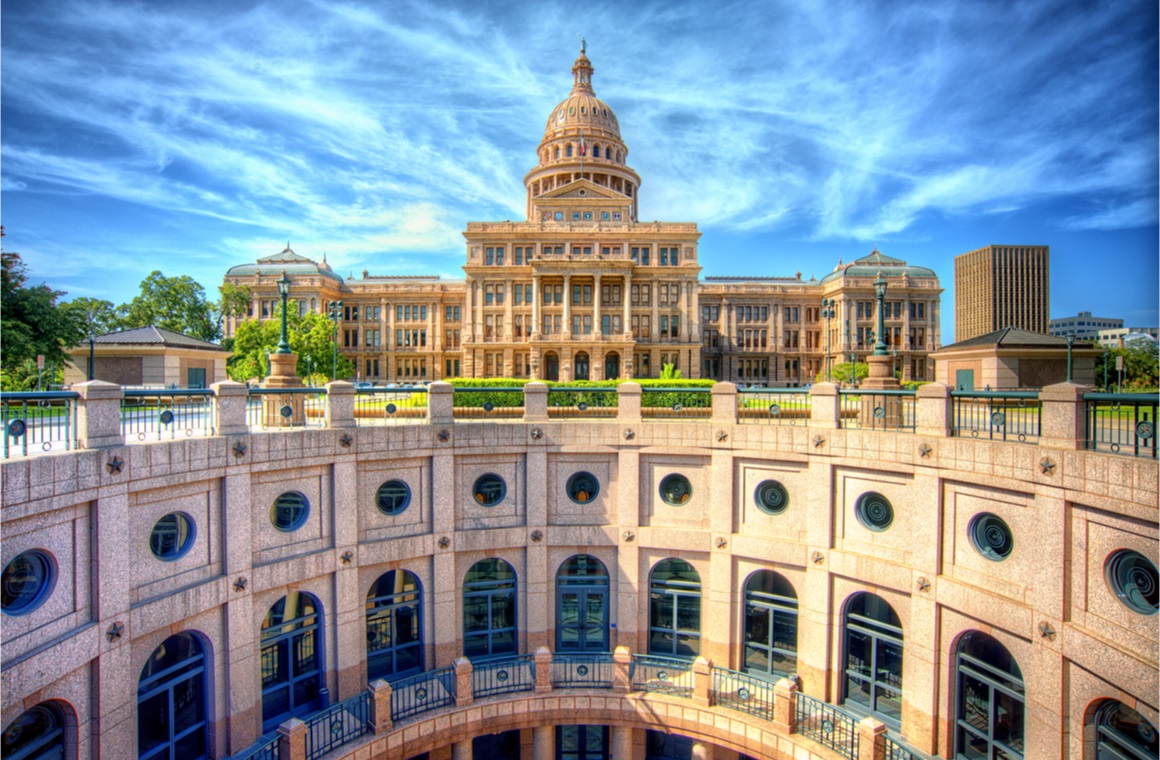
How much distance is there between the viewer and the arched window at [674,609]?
16.1 meters

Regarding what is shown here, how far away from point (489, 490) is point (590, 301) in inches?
1890

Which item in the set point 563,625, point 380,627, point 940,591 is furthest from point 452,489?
point 940,591

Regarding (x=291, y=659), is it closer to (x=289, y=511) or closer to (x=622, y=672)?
(x=289, y=511)

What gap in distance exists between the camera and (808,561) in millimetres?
14586

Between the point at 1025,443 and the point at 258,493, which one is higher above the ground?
the point at 1025,443

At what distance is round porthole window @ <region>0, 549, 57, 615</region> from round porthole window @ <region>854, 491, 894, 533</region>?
16119 mm

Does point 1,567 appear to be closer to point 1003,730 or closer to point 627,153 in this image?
point 1003,730

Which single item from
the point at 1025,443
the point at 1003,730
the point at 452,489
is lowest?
the point at 1003,730

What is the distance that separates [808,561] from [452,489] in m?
9.32

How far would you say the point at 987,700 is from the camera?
12.1 m

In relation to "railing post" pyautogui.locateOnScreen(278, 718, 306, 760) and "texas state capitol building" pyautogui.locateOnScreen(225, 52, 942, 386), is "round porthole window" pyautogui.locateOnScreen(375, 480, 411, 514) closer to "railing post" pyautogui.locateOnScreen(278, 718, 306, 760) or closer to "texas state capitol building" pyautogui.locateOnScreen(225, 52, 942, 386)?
"railing post" pyautogui.locateOnScreen(278, 718, 306, 760)

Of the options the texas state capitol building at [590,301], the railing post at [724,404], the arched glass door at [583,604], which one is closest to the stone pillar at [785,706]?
the arched glass door at [583,604]

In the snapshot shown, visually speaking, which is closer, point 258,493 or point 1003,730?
point 1003,730

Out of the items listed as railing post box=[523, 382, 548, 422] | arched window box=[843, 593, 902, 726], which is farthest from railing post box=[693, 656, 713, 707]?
Result: railing post box=[523, 382, 548, 422]
